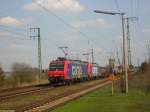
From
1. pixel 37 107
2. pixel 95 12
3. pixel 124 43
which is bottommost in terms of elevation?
pixel 37 107

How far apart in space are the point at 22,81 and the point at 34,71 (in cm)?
379

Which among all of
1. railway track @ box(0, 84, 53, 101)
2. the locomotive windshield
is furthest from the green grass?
the locomotive windshield

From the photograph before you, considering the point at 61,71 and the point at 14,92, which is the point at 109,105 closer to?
the point at 14,92

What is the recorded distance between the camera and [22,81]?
66.9m

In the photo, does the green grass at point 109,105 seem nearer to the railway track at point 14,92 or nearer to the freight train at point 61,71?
the railway track at point 14,92

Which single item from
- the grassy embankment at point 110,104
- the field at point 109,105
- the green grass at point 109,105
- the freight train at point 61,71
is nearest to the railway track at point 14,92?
the grassy embankment at point 110,104

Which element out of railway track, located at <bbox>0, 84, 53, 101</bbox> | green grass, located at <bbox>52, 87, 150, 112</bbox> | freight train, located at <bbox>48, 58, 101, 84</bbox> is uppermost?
freight train, located at <bbox>48, 58, 101, 84</bbox>

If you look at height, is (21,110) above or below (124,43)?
below

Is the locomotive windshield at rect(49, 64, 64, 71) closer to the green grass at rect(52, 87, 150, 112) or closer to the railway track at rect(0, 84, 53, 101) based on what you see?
the railway track at rect(0, 84, 53, 101)

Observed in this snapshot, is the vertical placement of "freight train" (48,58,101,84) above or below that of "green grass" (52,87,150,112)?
above

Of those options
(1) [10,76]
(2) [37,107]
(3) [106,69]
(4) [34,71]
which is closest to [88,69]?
(4) [34,71]

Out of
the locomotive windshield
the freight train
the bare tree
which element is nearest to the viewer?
the freight train

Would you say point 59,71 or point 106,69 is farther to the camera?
point 106,69

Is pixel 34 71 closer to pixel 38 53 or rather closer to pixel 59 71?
pixel 38 53
